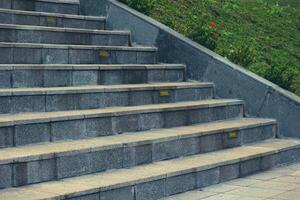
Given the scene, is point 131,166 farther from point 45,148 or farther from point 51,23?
point 51,23

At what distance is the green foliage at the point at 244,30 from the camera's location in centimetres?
1312

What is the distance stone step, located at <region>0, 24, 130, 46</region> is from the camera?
1025 centimetres

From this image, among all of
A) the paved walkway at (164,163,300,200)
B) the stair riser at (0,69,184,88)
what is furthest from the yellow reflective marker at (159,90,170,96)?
the paved walkway at (164,163,300,200)

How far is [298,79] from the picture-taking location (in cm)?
1412

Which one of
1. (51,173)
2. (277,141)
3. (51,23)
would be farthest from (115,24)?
(51,173)

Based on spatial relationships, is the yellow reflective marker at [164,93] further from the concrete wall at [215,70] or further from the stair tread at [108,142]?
the concrete wall at [215,70]

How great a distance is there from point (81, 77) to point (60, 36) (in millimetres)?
1387

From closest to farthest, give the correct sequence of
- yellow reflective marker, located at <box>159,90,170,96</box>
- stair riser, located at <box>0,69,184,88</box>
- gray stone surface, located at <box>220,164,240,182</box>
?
stair riser, located at <box>0,69,184,88</box> < gray stone surface, located at <box>220,164,240,182</box> < yellow reflective marker, located at <box>159,90,170,96</box>

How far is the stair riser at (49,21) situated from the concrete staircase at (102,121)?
2 centimetres

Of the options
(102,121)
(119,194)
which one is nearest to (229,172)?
(102,121)

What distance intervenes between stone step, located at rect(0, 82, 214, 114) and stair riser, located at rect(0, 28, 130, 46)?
1.43m

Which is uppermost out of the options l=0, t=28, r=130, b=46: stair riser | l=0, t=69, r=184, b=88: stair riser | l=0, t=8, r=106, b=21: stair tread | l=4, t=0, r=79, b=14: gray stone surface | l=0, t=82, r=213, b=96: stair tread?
l=4, t=0, r=79, b=14: gray stone surface

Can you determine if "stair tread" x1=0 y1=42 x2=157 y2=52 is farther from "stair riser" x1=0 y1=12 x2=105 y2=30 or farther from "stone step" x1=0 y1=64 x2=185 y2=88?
"stair riser" x1=0 y1=12 x2=105 y2=30

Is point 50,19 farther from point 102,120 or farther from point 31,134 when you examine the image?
point 31,134
